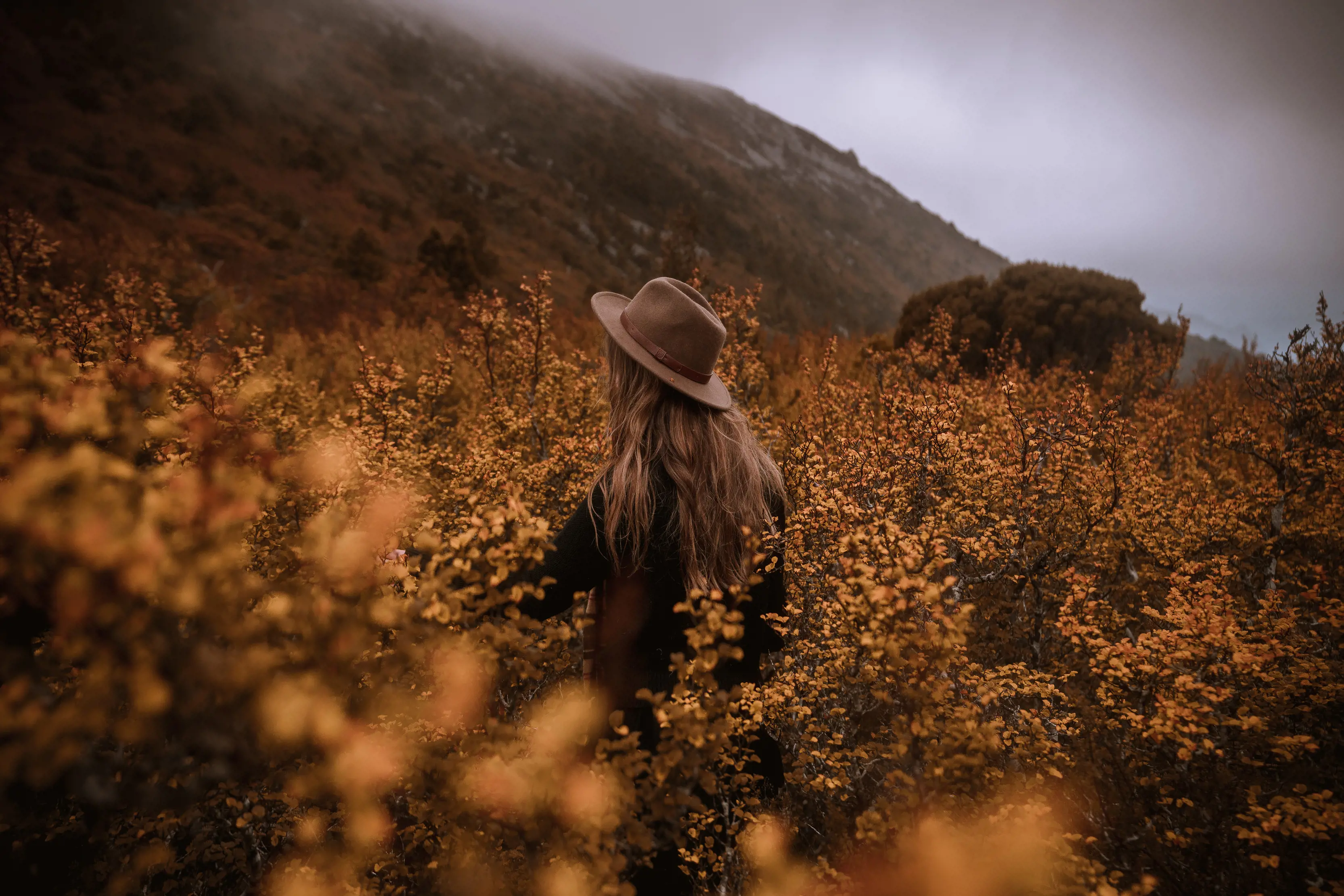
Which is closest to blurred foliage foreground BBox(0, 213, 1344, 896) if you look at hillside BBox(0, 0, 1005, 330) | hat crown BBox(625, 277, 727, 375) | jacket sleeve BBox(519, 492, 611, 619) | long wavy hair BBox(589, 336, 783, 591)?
jacket sleeve BBox(519, 492, 611, 619)

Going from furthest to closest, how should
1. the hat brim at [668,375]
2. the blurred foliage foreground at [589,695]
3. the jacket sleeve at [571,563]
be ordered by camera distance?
1. the hat brim at [668,375]
2. the jacket sleeve at [571,563]
3. the blurred foliage foreground at [589,695]

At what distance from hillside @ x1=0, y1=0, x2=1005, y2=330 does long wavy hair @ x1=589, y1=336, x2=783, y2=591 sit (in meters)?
14.4

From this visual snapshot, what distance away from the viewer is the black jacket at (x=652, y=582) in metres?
1.86

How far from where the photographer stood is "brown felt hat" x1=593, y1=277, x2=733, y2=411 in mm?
2016

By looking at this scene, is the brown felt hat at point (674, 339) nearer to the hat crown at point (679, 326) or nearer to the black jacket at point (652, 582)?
the hat crown at point (679, 326)

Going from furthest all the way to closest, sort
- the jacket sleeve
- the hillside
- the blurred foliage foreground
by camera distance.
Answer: the hillside
the jacket sleeve
the blurred foliage foreground

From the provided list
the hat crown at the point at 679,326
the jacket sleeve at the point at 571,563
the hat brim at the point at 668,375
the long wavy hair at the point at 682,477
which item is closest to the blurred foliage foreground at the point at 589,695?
the jacket sleeve at the point at 571,563

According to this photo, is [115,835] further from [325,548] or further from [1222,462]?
[1222,462]

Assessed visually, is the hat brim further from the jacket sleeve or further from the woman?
the jacket sleeve

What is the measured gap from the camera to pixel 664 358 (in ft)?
6.63

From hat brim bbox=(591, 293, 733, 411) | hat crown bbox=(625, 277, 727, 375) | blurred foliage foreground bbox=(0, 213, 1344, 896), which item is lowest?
blurred foliage foreground bbox=(0, 213, 1344, 896)

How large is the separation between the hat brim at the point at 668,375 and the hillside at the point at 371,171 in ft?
46.8

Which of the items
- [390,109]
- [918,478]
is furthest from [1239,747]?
[390,109]

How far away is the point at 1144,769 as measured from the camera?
2988 millimetres
